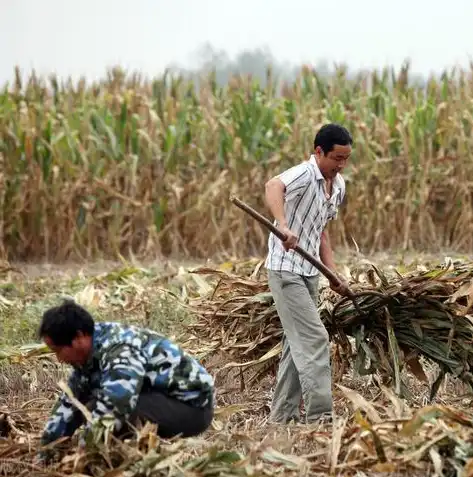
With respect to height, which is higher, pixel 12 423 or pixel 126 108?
pixel 126 108

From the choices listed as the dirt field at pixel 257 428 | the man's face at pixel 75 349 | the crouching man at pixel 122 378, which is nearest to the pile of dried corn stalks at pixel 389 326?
the dirt field at pixel 257 428

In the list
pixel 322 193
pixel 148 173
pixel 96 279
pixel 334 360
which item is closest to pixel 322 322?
pixel 334 360

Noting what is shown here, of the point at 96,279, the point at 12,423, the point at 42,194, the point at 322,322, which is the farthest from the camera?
the point at 42,194

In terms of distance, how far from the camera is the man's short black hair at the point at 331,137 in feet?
19.9

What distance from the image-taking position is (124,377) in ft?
15.6

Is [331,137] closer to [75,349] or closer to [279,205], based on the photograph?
[279,205]

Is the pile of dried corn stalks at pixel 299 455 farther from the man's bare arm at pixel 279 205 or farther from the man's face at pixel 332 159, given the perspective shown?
the man's face at pixel 332 159

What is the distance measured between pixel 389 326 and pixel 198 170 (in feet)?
24.3

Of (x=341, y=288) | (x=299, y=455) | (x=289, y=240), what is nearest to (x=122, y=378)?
(x=299, y=455)

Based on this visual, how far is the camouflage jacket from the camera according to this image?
4.78 m

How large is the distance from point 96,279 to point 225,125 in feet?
13.2

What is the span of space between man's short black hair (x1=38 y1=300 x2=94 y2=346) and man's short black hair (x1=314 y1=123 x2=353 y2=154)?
5.95 feet

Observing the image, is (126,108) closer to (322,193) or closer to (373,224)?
(373,224)

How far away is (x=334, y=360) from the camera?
6.84m
